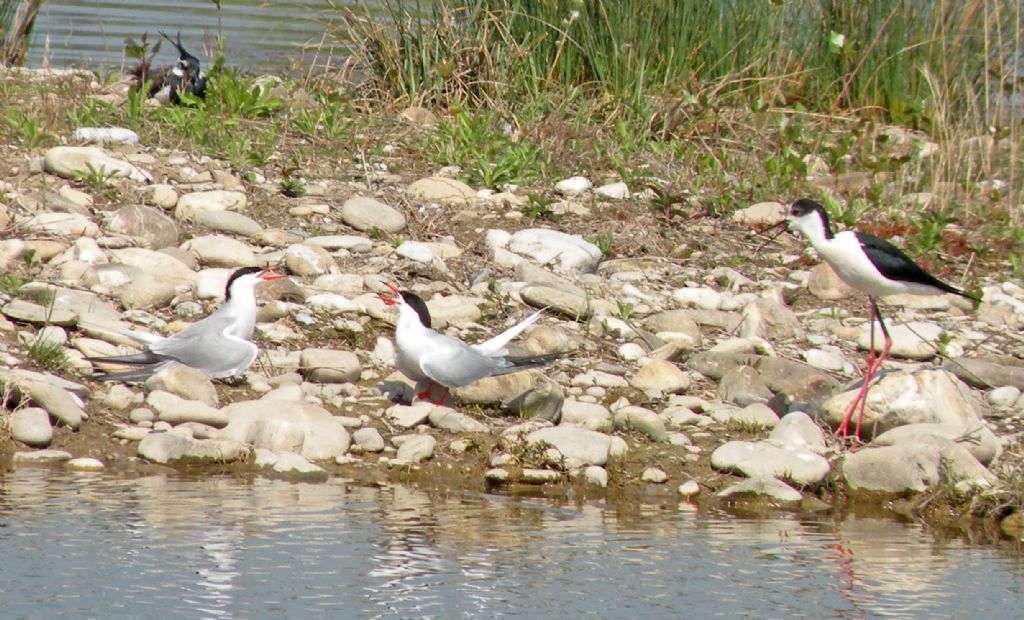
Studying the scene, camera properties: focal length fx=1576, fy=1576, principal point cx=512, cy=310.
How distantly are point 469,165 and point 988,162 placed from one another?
2.96 metres

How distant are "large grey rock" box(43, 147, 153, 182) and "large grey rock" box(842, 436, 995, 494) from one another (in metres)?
3.83

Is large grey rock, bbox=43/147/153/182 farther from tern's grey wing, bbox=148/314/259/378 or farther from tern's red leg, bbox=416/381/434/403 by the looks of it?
tern's red leg, bbox=416/381/434/403

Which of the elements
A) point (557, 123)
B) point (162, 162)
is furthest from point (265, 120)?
point (557, 123)

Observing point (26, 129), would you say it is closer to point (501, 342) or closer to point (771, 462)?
point (501, 342)

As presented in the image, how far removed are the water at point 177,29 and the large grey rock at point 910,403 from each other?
554 cm

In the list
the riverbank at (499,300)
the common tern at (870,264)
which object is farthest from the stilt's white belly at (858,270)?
the riverbank at (499,300)

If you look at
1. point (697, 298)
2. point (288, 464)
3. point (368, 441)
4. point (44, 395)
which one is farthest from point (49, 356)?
point (697, 298)

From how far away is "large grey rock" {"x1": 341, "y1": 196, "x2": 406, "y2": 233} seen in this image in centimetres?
746

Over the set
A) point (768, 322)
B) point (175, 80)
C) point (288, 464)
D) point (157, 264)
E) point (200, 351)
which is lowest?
point (288, 464)

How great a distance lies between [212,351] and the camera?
5781 millimetres

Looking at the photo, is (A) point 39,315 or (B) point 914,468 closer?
(B) point 914,468

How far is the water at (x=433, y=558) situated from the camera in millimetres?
4027

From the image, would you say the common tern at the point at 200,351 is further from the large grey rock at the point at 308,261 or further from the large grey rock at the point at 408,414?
the large grey rock at the point at 308,261

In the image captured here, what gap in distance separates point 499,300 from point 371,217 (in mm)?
1010
